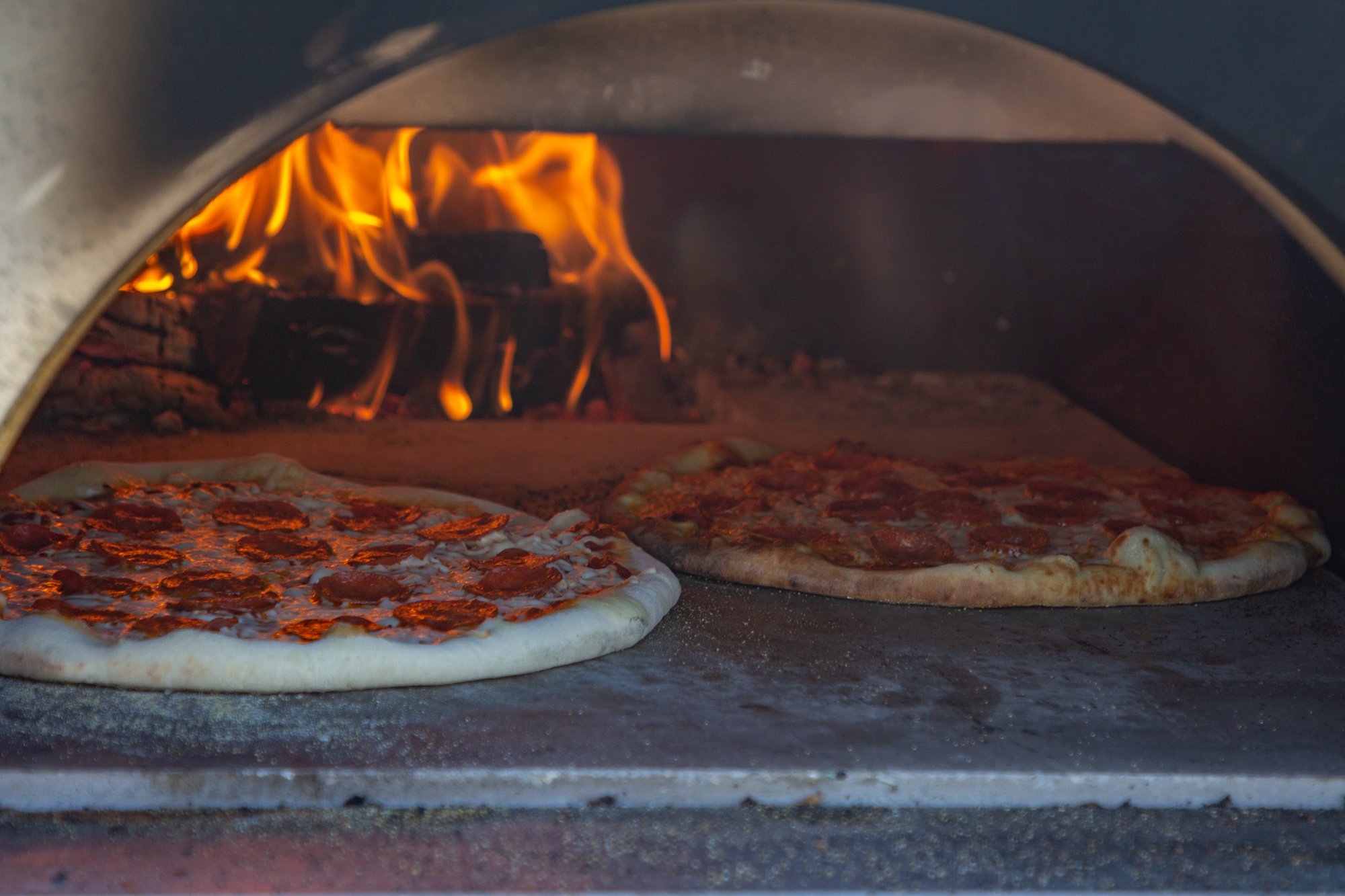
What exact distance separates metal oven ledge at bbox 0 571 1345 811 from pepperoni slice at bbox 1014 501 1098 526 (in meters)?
0.65

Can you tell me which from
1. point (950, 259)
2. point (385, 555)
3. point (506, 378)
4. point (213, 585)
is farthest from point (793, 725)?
point (950, 259)

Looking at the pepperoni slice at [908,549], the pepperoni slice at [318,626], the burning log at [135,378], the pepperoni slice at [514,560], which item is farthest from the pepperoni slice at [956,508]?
the burning log at [135,378]

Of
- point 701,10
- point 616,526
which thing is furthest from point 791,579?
point 701,10

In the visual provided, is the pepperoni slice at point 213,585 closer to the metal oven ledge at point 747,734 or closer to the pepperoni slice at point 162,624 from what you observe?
the pepperoni slice at point 162,624

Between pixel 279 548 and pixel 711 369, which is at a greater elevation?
pixel 711 369

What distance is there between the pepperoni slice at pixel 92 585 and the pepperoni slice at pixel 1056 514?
2.02 meters

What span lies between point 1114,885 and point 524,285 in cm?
329

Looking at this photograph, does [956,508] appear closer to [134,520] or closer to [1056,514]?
[1056,514]

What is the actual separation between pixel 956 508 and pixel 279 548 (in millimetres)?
1617

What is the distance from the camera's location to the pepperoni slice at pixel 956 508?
295 cm

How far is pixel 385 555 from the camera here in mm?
2484

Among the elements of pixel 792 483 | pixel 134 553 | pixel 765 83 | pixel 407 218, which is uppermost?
pixel 765 83

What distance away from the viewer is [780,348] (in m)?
4.85

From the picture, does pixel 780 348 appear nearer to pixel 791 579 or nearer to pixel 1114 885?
pixel 791 579
